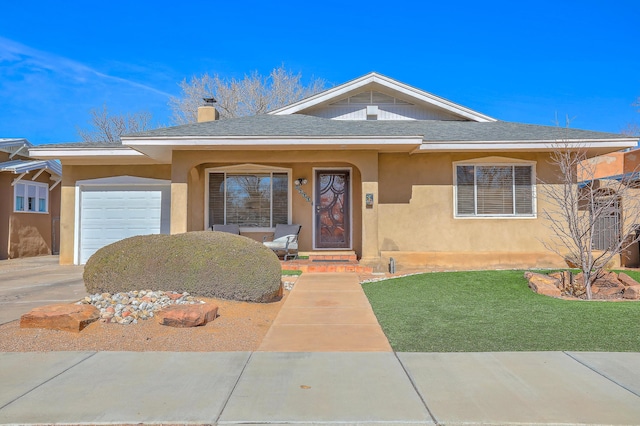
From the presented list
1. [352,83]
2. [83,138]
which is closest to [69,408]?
[352,83]

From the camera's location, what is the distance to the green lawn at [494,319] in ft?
17.6

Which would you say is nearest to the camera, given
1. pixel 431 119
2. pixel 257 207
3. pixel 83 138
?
pixel 257 207

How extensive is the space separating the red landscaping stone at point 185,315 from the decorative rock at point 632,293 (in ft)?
23.3

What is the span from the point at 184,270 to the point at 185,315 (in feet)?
4.47

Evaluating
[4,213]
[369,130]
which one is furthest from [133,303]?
[4,213]

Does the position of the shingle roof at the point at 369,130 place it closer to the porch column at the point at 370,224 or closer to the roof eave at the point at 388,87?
the roof eave at the point at 388,87

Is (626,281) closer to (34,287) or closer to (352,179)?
(352,179)

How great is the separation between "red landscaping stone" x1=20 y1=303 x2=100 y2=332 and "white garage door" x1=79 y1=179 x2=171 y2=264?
27.1ft

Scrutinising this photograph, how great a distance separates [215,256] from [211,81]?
26111mm

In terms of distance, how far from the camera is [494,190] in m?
12.6

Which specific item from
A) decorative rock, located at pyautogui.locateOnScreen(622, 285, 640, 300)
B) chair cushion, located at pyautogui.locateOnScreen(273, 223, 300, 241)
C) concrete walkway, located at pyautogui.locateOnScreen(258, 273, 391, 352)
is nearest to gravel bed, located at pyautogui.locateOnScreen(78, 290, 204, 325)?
concrete walkway, located at pyautogui.locateOnScreen(258, 273, 391, 352)

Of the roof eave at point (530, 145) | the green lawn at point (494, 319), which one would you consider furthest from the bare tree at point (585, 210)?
the green lawn at point (494, 319)

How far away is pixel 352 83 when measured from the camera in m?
14.3

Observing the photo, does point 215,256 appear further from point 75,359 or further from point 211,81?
point 211,81
